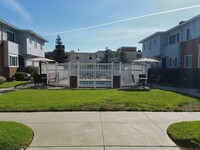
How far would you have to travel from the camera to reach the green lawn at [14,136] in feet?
17.4

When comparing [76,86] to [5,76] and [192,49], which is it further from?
[192,49]

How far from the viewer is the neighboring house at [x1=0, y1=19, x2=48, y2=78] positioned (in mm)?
25469

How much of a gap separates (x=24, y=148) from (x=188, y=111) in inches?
266

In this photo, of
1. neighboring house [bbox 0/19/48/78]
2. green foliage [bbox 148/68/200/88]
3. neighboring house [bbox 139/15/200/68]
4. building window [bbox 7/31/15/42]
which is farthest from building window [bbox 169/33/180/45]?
building window [bbox 7/31/15/42]

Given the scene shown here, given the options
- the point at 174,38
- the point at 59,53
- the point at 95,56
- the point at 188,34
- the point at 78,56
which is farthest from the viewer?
the point at 95,56

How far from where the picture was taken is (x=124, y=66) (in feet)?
64.9

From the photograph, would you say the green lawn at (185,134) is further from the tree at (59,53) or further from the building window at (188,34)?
the tree at (59,53)

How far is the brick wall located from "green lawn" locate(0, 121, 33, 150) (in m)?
19.7

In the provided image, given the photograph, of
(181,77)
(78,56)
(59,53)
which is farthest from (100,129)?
(78,56)

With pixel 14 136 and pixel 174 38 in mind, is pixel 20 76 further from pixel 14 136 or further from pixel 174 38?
pixel 14 136

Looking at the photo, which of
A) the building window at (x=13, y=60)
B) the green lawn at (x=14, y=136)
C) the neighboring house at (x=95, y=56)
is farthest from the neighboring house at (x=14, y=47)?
the neighboring house at (x=95, y=56)

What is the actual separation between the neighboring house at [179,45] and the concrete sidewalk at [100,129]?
16.0m

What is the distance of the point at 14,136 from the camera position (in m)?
5.81

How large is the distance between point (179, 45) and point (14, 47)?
61.0ft
